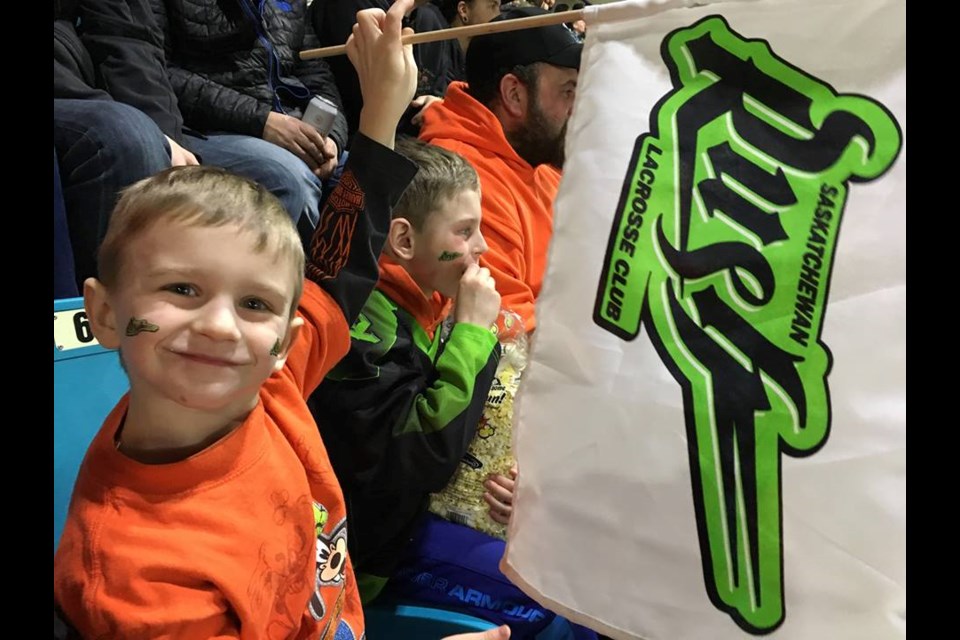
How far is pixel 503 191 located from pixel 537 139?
0.80 feet

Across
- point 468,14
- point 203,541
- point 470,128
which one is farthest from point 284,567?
point 468,14

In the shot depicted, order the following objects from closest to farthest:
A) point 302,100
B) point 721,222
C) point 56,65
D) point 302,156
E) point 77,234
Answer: point 721,222, point 77,234, point 56,65, point 302,156, point 302,100

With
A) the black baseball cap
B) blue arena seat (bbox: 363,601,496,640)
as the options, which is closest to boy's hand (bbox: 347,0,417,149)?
blue arena seat (bbox: 363,601,496,640)

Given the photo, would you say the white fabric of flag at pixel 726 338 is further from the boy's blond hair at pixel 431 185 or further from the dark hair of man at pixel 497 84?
the dark hair of man at pixel 497 84

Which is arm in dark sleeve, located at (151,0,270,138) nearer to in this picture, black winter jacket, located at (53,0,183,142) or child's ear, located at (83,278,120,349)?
black winter jacket, located at (53,0,183,142)

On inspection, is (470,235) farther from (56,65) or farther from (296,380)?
(56,65)

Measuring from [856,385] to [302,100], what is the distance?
1.52 m

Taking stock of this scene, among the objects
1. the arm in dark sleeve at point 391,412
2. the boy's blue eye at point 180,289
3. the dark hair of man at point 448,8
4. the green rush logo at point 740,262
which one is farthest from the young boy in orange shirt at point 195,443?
the dark hair of man at point 448,8

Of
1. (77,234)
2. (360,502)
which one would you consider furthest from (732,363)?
(77,234)

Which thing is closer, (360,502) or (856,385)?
(856,385)

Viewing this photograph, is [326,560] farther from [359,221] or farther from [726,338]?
[726,338]

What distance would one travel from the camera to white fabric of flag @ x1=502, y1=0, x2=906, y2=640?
2.42ft

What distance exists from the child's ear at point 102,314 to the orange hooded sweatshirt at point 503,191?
0.99 metres
